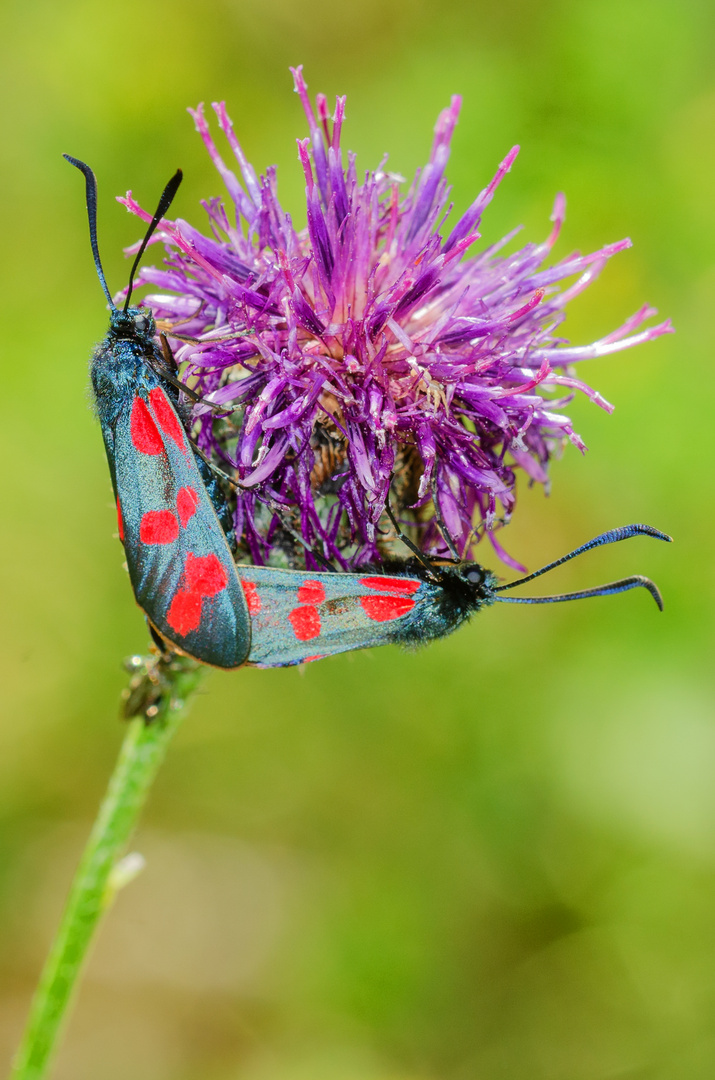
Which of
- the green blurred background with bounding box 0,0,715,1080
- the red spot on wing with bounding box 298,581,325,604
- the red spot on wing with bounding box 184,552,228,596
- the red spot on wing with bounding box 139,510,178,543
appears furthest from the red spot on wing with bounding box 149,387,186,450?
the green blurred background with bounding box 0,0,715,1080

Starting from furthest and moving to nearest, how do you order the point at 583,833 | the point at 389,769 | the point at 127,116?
the point at 127,116 → the point at 389,769 → the point at 583,833

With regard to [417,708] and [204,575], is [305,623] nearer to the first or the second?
[204,575]

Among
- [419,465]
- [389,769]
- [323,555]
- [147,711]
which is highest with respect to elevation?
[419,465]

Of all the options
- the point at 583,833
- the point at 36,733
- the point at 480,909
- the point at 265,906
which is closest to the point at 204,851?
the point at 265,906

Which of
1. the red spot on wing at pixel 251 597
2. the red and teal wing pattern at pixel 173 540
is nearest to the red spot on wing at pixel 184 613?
the red and teal wing pattern at pixel 173 540

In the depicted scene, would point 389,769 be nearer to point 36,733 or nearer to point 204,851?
point 204,851

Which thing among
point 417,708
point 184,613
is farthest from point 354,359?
point 417,708

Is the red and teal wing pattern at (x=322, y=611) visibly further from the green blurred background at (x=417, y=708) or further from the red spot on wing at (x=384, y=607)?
the green blurred background at (x=417, y=708)
